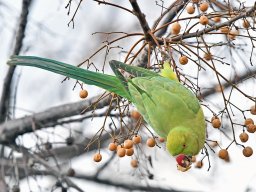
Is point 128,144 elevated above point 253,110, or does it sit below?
below

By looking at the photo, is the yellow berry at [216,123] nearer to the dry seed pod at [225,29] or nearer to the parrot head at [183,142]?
the parrot head at [183,142]

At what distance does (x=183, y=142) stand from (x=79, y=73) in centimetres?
74

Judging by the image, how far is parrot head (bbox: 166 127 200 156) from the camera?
10.5 ft

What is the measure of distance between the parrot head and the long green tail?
36 cm

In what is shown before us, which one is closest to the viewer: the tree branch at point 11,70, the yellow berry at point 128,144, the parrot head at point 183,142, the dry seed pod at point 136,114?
the parrot head at point 183,142

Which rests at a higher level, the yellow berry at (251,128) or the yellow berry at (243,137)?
the yellow berry at (251,128)

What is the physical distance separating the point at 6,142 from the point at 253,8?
7.50ft

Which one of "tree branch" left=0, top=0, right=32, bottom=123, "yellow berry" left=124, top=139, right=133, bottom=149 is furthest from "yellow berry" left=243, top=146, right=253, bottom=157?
"tree branch" left=0, top=0, right=32, bottom=123

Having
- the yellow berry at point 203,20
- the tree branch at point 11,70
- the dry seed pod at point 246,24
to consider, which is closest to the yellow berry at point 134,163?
the tree branch at point 11,70

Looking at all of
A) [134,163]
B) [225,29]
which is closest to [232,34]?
[225,29]

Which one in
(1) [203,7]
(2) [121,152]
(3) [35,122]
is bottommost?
(2) [121,152]

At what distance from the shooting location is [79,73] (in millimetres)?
3547

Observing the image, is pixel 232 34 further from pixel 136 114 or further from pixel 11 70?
pixel 11 70

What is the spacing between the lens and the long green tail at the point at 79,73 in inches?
136
